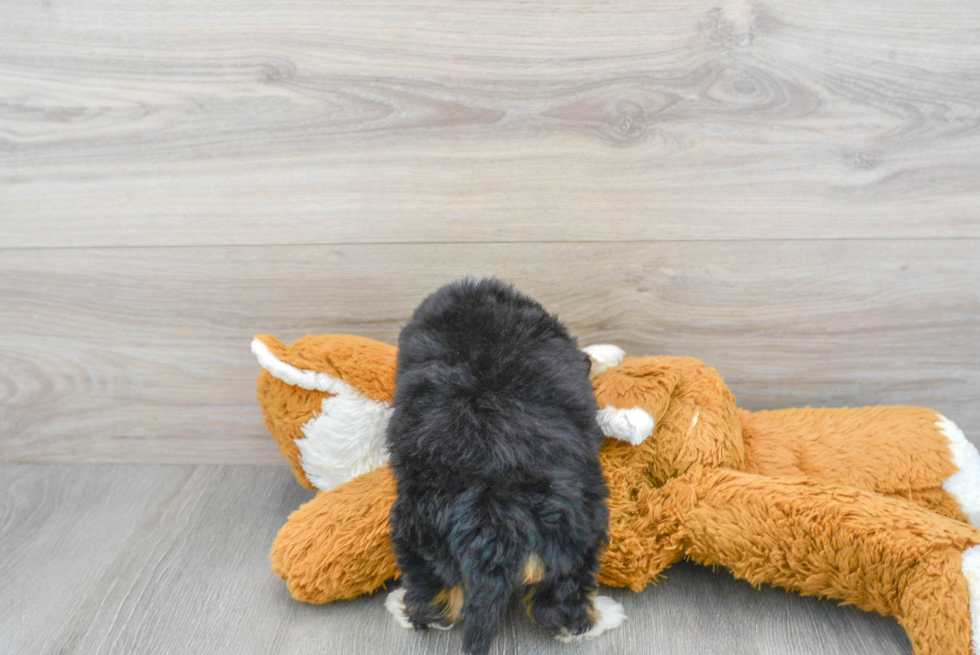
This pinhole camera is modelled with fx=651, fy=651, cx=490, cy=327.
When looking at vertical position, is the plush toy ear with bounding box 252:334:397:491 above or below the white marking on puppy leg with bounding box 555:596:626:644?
above

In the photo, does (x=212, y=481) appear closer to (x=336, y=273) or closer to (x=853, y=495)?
(x=336, y=273)

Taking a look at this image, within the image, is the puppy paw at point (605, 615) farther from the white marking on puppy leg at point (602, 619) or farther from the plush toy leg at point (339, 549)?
the plush toy leg at point (339, 549)

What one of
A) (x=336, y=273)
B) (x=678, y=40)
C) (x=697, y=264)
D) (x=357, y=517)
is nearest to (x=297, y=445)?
(x=357, y=517)

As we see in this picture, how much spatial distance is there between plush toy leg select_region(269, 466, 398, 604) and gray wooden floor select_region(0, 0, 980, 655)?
0.21 ft

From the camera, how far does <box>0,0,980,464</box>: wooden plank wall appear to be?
826 millimetres

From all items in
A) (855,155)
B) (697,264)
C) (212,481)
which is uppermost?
(855,155)

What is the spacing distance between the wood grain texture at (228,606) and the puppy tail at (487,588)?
0.10 meters

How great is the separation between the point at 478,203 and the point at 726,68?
36 centimetres

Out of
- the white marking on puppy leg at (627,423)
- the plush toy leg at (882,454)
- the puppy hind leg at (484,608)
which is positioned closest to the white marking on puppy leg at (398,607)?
the puppy hind leg at (484,608)

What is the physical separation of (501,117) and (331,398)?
0.42 m

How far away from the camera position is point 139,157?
2.95 ft

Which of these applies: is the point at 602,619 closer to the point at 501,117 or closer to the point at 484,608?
the point at 484,608

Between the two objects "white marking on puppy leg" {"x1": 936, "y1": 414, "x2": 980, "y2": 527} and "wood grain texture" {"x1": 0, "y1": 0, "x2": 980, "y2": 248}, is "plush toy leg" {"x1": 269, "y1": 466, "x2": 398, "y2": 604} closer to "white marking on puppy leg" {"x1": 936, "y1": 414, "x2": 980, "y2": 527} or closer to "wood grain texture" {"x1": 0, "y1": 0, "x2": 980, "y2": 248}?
"wood grain texture" {"x1": 0, "y1": 0, "x2": 980, "y2": 248}

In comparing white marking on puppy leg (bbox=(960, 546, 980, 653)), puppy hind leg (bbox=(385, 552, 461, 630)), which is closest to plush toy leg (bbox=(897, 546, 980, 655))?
white marking on puppy leg (bbox=(960, 546, 980, 653))
